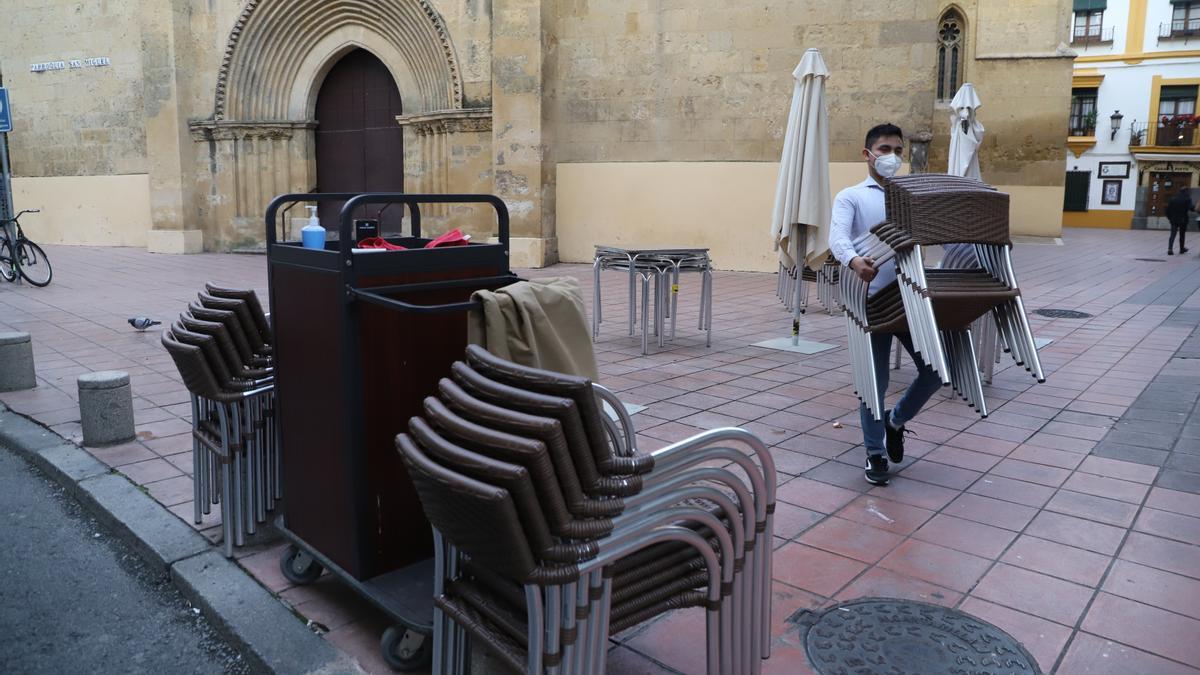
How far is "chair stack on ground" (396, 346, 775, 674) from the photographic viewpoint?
5.96 ft

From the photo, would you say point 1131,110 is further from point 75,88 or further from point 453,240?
point 453,240

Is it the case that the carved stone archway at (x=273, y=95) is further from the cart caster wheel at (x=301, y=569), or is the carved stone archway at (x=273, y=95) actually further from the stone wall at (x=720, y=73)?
the cart caster wheel at (x=301, y=569)

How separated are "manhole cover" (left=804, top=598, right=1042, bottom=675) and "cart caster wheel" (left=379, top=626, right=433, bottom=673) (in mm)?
1132

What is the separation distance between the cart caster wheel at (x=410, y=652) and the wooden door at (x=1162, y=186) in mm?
41616

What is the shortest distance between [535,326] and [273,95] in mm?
16180

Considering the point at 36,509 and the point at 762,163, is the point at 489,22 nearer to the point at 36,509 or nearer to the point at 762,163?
the point at 762,163

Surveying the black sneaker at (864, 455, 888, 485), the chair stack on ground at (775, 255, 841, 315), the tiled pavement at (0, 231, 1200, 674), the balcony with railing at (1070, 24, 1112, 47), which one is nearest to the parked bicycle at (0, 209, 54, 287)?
the tiled pavement at (0, 231, 1200, 674)

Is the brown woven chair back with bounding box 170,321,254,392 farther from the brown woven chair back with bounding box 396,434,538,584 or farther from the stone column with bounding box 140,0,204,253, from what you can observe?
the stone column with bounding box 140,0,204,253

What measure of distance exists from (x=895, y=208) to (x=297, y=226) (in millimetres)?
14584

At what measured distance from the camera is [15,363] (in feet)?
19.6

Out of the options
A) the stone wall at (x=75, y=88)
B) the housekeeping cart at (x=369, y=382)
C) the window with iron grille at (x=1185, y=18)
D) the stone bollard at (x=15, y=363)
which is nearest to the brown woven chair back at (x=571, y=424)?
the housekeeping cart at (x=369, y=382)

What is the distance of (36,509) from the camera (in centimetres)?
404

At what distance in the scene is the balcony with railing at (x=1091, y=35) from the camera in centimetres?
3900

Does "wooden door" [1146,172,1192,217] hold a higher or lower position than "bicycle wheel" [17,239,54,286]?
higher
